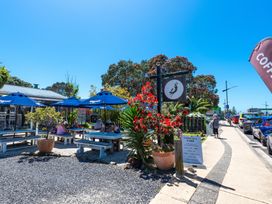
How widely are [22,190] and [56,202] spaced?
1.08 metres

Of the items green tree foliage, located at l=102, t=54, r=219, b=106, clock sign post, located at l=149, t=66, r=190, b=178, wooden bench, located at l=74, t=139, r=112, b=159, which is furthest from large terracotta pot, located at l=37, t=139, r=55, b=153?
green tree foliage, located at l=102, t=54, r=219, b=106

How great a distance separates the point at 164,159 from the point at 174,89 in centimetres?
256

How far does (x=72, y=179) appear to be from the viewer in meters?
4.30

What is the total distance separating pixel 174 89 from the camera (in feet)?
20.2

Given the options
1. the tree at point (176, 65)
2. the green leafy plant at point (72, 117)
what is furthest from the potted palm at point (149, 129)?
the tree at point (176, 65)

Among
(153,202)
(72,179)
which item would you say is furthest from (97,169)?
(153,202)

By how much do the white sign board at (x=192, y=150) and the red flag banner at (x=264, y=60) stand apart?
232cm

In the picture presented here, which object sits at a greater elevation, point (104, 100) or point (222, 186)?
point (104, 100)

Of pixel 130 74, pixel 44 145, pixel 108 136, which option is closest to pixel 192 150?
pixel 108 136

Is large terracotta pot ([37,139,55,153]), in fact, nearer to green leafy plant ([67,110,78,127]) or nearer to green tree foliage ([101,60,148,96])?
green leafy plant ([67,110,78,127])

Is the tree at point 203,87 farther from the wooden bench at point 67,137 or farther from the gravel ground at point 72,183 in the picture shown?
the gravel ground at point 72,183

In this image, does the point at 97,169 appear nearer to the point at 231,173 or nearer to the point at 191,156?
the point at 191,156

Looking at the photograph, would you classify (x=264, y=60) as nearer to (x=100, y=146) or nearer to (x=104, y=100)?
(x=104, y=100)

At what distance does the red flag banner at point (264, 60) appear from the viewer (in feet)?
10.8
